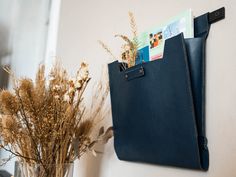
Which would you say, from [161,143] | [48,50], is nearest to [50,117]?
[161,143]

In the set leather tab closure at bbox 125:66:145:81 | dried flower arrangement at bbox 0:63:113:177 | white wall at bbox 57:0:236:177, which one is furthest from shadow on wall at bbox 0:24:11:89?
leather tab closure at bbox 125:66:145:81

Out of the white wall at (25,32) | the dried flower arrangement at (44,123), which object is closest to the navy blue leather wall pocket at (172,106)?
the dried flower arrangement at (44,123)

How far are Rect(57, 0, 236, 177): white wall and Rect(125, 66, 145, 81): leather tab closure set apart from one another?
17 centimetres

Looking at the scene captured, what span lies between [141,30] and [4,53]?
1027mm

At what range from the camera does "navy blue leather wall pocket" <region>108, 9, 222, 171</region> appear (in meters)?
0.57

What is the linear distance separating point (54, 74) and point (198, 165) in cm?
57

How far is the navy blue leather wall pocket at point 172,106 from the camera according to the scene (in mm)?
570

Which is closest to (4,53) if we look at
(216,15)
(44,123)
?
(44,123)

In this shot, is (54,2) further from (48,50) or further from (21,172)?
(21,172)

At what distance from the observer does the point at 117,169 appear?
853 millimetres

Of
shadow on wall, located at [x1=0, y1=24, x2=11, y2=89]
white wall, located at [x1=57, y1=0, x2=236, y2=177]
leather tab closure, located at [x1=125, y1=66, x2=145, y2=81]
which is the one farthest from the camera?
shadow on wall, located at [x1=0, y1=24, x2=11, y2=89]

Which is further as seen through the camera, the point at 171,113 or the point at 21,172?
→ the point at 21,172

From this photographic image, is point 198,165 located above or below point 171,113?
below

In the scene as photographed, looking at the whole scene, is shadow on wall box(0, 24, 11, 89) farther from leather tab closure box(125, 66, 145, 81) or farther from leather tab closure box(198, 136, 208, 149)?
leather tab closure box(198, 136, 208, 149)
